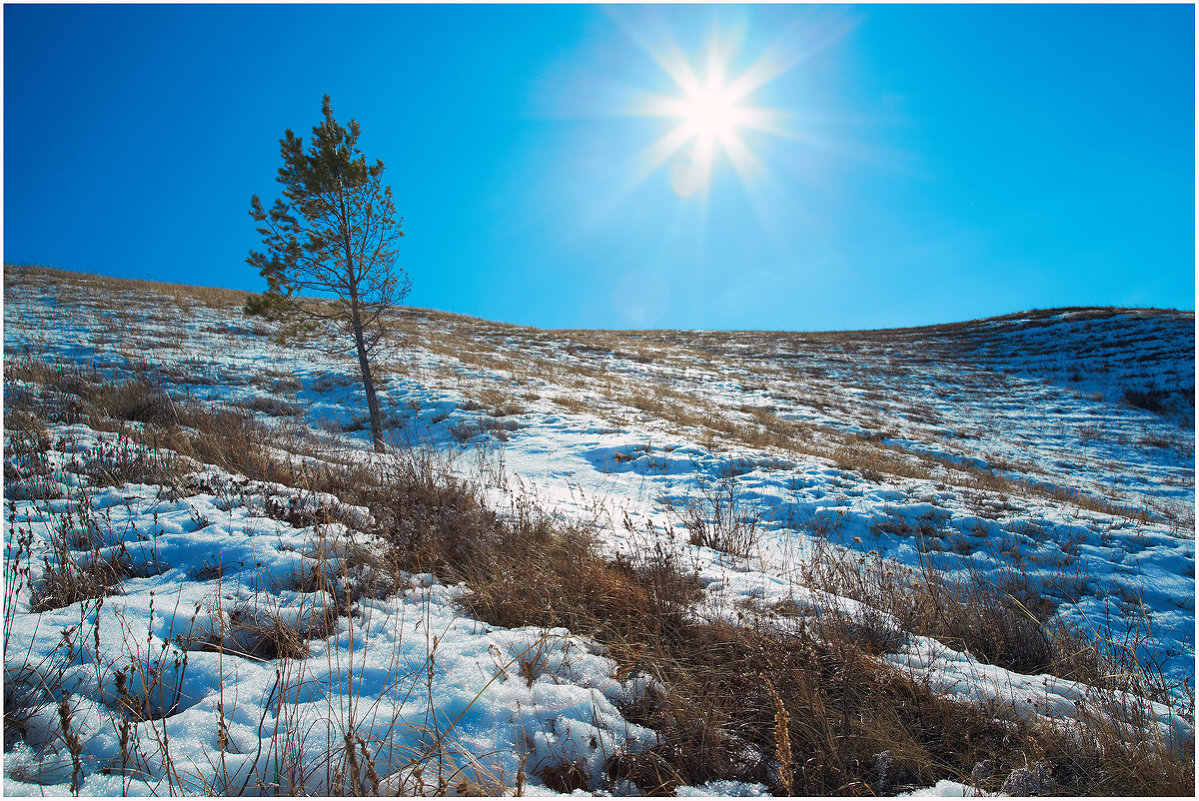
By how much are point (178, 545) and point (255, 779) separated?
90.0 inches

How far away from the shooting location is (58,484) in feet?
13.0

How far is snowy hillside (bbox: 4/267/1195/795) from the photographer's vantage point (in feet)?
Answer: 6.29

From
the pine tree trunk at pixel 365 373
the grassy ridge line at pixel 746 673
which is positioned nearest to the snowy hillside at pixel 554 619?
the grassy ridge line at pixel 746 673

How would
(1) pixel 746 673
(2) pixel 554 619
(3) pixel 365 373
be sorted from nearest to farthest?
1. (1) pixel 746 673
2. (2) pixel 554 619
3. (3) pixel 365 373

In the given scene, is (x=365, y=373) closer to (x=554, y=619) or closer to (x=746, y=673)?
(x=554, y=619)

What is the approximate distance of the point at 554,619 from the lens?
262 cm

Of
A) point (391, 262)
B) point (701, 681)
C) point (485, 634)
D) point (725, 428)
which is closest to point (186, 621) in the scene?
point (485, 634)

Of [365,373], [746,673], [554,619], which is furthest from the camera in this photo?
[365,373]

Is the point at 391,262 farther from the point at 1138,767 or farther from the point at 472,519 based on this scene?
the point at 1138,767

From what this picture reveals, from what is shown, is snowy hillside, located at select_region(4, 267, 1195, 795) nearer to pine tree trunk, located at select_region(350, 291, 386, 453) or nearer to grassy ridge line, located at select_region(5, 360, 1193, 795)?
grassy ridge line, located at select_region(5, 360, 1193, 795)

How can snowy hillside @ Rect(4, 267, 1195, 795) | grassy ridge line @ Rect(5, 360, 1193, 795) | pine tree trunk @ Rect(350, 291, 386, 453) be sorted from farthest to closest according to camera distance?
pine tree trunk @ Rect(350, 291, 386, 453), grassy ridge line @ Rect(5, 360, 1193, 795), snowy hillside @ Rect(4, 267, 1195, 795)

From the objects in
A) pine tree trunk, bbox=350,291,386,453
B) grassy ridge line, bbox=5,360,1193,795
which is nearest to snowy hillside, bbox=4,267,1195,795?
grassy ridge line, bbox=5,360,1193,795

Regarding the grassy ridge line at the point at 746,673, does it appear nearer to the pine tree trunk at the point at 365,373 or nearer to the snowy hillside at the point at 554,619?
the snowy hillside at the point at 554,619

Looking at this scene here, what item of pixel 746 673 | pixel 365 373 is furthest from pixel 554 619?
pixel 365 373
